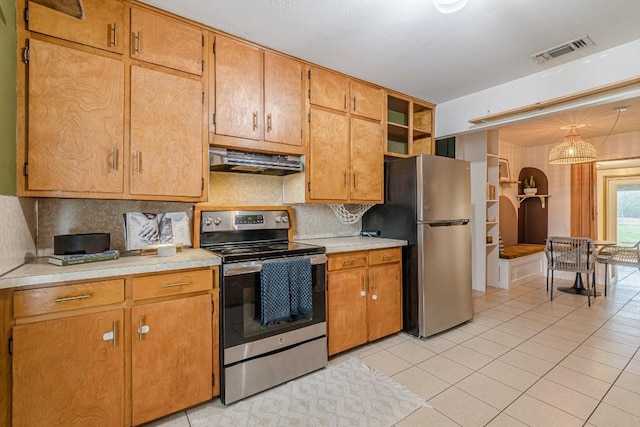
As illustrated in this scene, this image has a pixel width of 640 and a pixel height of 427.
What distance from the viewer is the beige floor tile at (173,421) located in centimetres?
174

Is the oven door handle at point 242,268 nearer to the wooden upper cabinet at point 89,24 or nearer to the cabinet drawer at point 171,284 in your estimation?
the cabinet drawer at point 171,284

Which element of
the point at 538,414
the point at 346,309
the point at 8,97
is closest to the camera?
the point at 8,97

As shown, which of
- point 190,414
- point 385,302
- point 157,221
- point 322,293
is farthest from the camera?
point 385,302

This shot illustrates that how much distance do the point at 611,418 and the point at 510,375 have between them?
1.82ft

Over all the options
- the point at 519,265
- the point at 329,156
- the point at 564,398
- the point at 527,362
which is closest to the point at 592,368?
the point at 527,362

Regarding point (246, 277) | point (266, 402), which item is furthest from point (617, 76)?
point (266, 402)

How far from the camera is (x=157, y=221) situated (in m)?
2.15

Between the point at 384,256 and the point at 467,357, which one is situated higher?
the point at 384,256

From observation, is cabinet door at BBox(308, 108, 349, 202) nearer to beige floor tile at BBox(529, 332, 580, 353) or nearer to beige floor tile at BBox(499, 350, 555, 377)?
beige floor tile at BBox(499, 350, 555, 377)

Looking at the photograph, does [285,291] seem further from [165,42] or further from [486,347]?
[486,347]

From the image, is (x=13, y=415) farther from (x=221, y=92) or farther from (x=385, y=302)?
(x=385, y=302)

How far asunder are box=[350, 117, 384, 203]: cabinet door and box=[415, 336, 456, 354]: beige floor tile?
1397 mm

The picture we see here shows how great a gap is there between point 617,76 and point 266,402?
3544mm

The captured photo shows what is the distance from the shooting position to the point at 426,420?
1.76 meters
